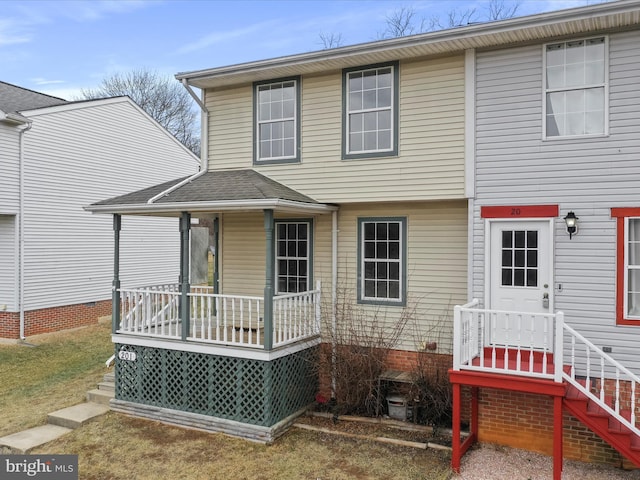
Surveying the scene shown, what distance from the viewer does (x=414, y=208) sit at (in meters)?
8.77

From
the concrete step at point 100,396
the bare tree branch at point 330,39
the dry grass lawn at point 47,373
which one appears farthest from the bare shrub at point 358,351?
the bare tree branch at point 330,39

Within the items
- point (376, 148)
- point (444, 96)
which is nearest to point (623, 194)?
point (444, 96)

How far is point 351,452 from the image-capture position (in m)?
7.24

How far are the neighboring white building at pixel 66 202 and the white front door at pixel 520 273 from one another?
12.9 meters

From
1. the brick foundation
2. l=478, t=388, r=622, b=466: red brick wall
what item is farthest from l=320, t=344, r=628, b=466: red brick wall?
the brick foundation

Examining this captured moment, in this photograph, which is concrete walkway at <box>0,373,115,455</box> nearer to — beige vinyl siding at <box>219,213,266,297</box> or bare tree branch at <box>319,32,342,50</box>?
beige vinyl siding at <box>219,213,266,297</box>

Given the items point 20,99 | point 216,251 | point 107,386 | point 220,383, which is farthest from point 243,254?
point 20,99

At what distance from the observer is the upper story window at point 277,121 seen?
31.3 ft

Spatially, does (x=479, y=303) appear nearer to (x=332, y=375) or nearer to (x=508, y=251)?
(x=508, y=251)

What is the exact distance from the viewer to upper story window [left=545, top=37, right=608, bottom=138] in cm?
712

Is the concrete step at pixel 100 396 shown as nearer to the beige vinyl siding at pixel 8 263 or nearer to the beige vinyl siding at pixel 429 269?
the beige vinyl siding at pixel 429 269

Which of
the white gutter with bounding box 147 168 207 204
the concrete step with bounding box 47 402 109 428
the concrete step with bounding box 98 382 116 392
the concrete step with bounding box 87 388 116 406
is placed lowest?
the concrete step with bounding box 47 402 109 428

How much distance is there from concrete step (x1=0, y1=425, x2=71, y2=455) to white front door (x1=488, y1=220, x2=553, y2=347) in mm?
7261

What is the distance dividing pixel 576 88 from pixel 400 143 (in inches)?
109
